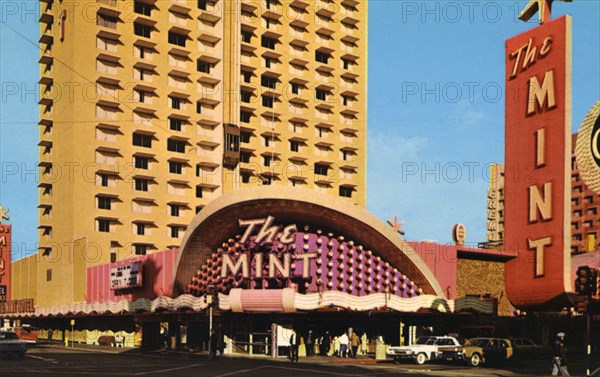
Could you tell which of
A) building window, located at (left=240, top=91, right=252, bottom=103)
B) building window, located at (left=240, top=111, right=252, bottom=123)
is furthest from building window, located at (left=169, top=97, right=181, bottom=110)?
building window, located at (left=240, top=91, right=252, bottom=103)

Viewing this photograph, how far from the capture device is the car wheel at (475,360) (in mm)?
43969

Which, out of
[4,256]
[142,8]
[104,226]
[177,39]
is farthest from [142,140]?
[4,256]

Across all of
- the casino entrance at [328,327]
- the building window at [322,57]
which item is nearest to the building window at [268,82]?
the building window at [322,57]

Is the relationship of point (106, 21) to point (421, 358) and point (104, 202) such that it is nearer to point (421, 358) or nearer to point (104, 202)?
point (104, 202)

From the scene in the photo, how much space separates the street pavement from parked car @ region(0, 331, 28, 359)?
0.66 m

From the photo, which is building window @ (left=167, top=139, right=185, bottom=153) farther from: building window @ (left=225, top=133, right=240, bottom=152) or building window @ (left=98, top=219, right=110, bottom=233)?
building window @ (left=98, top=219, right=110, bottom=233)

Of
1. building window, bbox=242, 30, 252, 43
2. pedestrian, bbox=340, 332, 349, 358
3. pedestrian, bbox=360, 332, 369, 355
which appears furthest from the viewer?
building window, bbox=242, 30, 252, 43

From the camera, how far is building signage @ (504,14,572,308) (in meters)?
53.1

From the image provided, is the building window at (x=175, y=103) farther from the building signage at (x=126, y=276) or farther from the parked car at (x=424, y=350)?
the parked car at (x=424, y=350)

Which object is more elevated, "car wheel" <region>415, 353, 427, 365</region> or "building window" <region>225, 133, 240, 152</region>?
"building window" <region>225, 133, 240, 152</region>

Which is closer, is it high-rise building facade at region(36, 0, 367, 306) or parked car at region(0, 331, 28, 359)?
parked car at region(0, 331, 28, 359)

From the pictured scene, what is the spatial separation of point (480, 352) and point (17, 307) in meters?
71.6

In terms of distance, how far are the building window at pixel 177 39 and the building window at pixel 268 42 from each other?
1157cm

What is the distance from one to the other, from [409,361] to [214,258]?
19414mm
